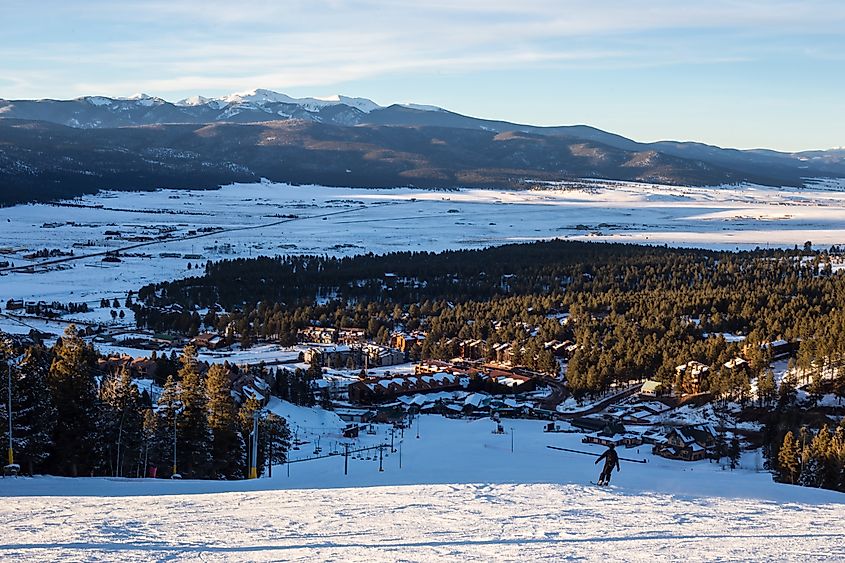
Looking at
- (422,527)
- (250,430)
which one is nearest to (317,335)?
(250,430)

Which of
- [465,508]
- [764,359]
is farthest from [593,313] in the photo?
[465,508]

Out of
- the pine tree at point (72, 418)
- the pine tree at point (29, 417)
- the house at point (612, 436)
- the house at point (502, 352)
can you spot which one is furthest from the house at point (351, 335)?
the pine tree at point (29, 417)

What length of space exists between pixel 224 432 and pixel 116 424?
185 cm

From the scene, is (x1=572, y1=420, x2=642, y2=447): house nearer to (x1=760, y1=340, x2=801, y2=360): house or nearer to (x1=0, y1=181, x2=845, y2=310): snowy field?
(x1=760, y1=340, x2=801, y2=360): house

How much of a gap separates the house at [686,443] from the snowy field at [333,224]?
108 ft

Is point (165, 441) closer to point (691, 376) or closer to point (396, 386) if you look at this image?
point (396, 386)

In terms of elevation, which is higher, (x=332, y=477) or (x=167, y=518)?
(x=167, y=518)

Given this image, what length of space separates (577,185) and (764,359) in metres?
140

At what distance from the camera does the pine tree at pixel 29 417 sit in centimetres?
1394

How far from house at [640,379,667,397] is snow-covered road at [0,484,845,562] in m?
17.6

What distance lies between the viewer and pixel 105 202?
4523 inches

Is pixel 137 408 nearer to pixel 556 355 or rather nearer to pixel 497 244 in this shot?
pixel 556 355

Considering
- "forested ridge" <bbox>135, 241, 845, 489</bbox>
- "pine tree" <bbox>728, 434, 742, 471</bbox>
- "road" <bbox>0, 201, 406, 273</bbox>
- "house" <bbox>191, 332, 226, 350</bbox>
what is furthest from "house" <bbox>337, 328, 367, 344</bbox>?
"road" <bbox>0, 201, 406, 273</bbox>

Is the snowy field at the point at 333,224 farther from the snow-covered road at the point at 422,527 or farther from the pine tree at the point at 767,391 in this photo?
the snow-covered road at the point at 422,527
